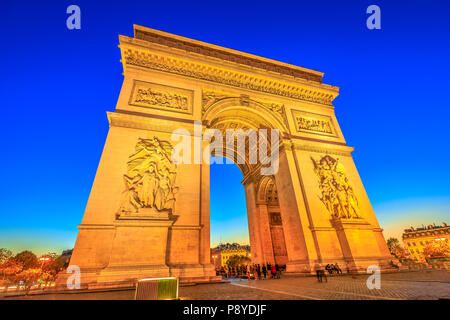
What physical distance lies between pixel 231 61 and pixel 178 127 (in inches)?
291

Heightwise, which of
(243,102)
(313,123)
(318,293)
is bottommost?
(318,293)

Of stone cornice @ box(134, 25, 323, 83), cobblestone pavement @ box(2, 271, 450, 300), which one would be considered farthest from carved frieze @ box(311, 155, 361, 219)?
stone cornice @ box(134, 25, 323, 83)

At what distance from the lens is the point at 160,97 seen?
38.7 feet

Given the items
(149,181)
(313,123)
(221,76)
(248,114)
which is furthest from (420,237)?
(149,181)

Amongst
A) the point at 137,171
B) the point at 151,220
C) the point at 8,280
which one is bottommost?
the point at 8,280

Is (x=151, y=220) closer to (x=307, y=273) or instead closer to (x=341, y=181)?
(x=307, y=273)

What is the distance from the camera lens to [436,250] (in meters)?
42.9

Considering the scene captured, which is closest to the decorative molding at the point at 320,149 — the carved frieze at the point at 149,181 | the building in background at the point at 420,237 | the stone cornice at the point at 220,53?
the stone cornice at the point at 220,53

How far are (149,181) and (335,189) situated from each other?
11079 mm

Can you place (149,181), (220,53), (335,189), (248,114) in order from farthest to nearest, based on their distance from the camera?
1. (220,53)
2. (248,114)
3. (335,189)
4. (149,181)

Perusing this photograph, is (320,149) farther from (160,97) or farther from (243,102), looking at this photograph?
(160,97)

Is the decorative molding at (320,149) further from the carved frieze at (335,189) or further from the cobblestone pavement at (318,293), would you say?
the cobblestone pavement at (318,293)
